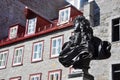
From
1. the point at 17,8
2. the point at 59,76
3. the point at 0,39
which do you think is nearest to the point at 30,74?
the point at 59,76

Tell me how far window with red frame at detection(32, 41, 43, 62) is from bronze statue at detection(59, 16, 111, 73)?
13972 mm

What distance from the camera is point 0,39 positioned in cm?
2691

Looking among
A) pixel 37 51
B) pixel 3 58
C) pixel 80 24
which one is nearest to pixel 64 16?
pixel 37 51

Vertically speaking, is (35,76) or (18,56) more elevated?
(18,56)

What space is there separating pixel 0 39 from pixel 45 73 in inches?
327

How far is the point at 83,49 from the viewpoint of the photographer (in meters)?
6.98

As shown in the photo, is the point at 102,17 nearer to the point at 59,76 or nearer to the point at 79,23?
the point at 59,76

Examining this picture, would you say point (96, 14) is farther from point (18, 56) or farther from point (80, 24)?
point (80, 24)

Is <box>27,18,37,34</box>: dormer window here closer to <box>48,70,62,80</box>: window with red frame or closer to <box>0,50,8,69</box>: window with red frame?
<box>0,50,8,69</box>: window with red frame

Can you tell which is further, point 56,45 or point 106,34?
point 56,45

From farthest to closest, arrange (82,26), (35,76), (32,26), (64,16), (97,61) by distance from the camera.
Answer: (32,26), (64,16), (35,76), (97,61), (82,26)

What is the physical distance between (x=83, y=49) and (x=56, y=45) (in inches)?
533

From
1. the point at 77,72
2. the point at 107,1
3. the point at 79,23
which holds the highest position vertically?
the point at 107,1

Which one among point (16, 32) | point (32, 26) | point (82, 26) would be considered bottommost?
point (82, 26)
